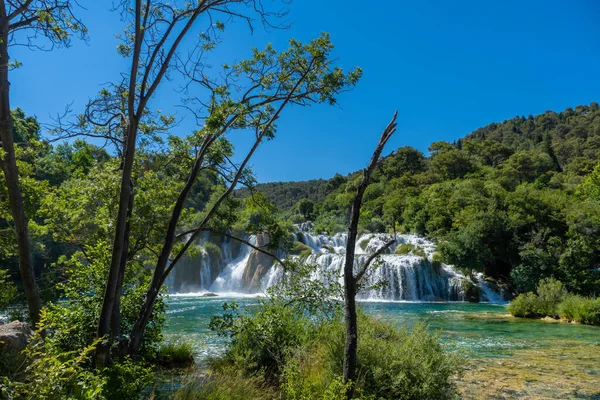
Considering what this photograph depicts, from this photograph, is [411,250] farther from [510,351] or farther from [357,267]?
[510,351]

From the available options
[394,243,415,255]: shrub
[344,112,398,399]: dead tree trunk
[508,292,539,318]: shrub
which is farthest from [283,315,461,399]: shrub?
[394,243,415,255]: shrub

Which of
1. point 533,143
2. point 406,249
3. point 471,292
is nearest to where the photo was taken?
point 471,292

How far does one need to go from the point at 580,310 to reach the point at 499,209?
1629cm

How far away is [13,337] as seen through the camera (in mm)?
3996

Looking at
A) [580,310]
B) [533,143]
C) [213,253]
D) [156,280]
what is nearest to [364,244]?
[213,253]

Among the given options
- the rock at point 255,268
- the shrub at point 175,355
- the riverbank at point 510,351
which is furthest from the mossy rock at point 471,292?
the shrub at point 175,355

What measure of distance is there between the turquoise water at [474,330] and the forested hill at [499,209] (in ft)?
15.4

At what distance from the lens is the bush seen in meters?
15.6

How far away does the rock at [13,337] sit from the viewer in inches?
152

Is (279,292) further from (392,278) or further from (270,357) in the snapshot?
(392,278)

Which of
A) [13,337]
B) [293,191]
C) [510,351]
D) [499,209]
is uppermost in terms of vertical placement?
[293,191]

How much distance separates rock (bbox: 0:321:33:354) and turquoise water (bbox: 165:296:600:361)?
4.60 m

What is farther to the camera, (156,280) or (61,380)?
(156,280)

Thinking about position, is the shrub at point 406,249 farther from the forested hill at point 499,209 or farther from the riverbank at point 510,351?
the riverbank at point 510,351
